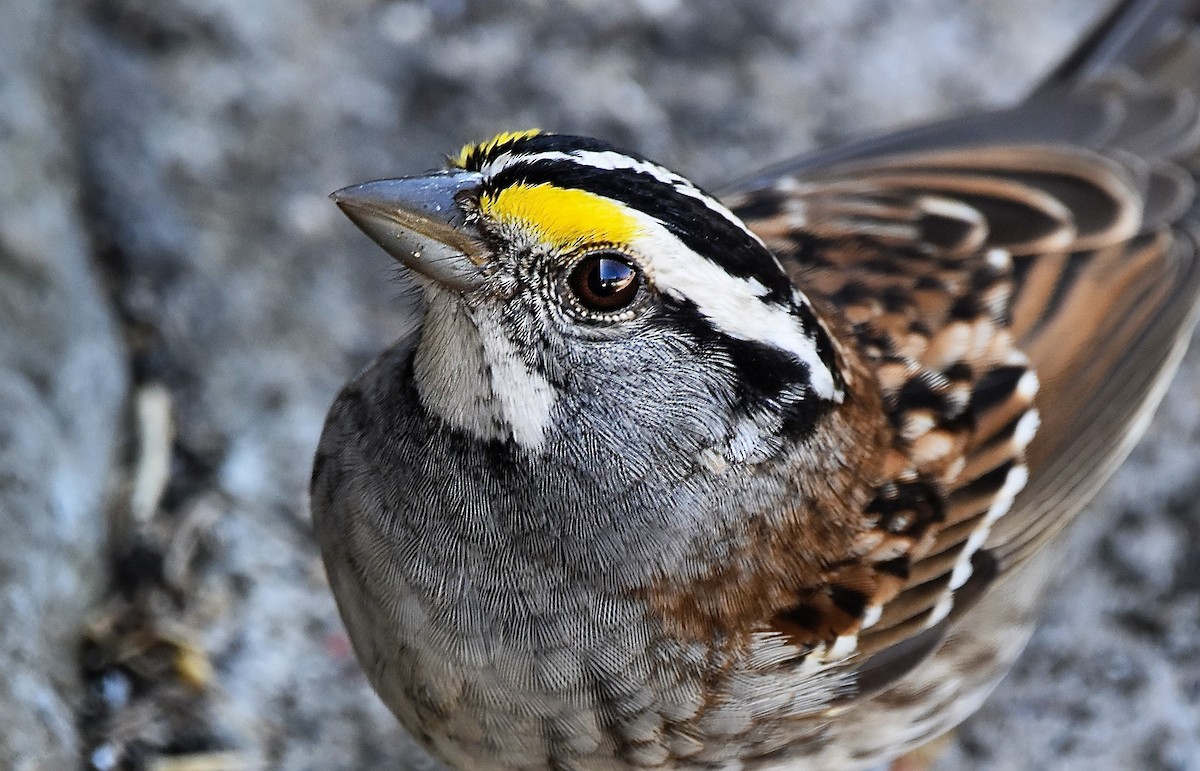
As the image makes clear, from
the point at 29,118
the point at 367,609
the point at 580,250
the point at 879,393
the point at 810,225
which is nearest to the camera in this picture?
the point at 580,250

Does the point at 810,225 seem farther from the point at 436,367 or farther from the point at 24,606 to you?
the point at 24,606

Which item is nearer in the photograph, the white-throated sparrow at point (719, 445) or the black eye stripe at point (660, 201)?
the black eye stripe at point (660, 201)

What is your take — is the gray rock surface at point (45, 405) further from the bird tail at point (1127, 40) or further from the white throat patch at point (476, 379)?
the bird tail at point (1127, 40)

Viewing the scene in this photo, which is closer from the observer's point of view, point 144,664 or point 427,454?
point 427,454

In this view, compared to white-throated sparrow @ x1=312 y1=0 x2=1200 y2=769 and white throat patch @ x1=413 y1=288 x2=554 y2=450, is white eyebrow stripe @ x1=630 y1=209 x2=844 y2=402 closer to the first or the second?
white-throated sparrow @ x1=312 y1=0 x2=1200 y2=769

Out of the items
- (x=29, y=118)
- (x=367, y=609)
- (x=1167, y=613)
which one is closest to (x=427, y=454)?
(x=367, y=609)

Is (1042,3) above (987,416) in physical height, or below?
above

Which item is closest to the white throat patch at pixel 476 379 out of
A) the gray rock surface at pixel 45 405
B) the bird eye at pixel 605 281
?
the bird eye at pixel 605 281
